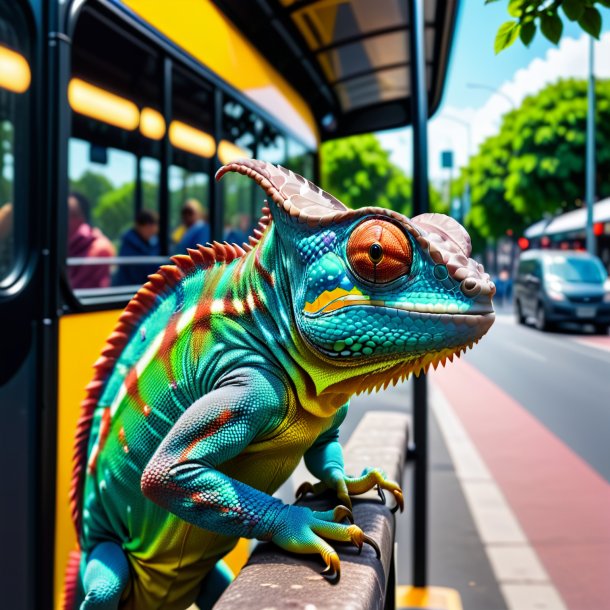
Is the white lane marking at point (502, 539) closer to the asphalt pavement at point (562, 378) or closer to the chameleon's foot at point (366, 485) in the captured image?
the asphalt pavement at point (562, 378)

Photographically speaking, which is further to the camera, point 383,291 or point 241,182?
point 241,182

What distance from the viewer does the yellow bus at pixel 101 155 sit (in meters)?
2.61

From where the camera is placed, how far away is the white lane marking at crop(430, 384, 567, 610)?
4492 mm

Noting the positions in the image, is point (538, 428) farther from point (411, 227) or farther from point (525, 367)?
point (411, 227)

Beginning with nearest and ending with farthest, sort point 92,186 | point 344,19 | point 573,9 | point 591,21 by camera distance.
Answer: point 573,9 < point 591,21 < point 92,186 < point 344,19

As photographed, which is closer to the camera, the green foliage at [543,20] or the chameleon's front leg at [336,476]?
the chameleon's front leg at [336,476]

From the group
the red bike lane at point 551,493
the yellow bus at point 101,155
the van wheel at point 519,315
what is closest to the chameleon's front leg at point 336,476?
the yellow bus at point 101,155

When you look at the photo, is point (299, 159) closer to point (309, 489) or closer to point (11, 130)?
point (11, 130)

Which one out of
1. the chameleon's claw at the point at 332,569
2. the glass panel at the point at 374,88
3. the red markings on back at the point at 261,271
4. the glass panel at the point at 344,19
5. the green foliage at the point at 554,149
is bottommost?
the chameleon's claw at the point at 332,569

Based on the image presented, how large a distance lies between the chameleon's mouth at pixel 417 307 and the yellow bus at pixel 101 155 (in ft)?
4.81

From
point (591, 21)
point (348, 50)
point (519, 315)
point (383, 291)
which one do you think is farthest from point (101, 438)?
point (519, 315)

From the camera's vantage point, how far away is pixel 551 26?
2643 millimetres

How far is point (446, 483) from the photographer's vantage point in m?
7.07

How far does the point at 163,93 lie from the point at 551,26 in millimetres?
1817
